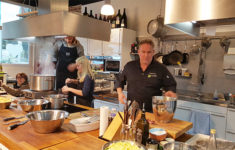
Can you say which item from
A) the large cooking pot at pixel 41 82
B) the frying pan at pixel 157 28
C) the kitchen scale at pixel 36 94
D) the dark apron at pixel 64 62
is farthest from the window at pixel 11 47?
the frying pan at pixel 157 28

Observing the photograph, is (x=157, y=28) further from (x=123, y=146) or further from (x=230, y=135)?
(x=123, y=146)

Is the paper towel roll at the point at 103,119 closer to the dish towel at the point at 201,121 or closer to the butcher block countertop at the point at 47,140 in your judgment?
the butcher block countertop at the point at 47,140

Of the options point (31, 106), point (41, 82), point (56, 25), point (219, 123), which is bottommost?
point (219, 123)

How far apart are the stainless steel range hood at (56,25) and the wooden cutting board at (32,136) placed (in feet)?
2.64

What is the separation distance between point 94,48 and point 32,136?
3.26 m

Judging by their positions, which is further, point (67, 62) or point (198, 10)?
point (67, 62)

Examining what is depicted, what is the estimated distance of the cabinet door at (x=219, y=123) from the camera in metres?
2.75

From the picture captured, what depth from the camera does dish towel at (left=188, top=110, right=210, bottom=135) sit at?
2.80 meters

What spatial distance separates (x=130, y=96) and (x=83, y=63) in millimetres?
848

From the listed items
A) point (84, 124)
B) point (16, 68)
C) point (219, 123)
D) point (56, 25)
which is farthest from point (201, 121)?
point (16, 68)

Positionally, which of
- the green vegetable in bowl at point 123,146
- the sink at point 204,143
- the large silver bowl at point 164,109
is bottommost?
the sink at point 204,143

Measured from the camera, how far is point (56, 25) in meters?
1.59

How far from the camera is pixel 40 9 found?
75.3 inches

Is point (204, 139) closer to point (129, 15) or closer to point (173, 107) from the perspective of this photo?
point (173, 107)
